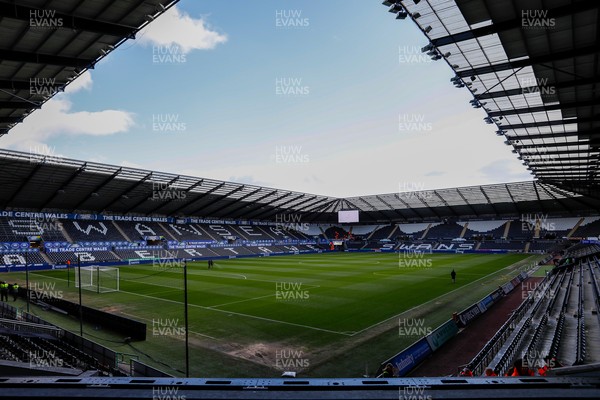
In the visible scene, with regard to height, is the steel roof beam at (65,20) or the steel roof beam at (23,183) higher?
the steel roof beam at (65,20)

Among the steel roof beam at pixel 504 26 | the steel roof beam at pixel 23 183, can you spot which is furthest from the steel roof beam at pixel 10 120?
the steel roof beam at pixel 504 26

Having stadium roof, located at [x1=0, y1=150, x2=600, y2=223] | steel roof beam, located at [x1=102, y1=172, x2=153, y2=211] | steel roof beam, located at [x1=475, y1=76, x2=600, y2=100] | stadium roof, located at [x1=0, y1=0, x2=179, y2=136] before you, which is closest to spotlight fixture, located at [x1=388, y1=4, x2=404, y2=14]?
stadium roof, located at [x1=0, y1=0, x2=179, y2=136]

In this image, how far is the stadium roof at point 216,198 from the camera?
49.4 m

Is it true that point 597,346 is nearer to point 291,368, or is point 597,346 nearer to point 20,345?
point 291,368

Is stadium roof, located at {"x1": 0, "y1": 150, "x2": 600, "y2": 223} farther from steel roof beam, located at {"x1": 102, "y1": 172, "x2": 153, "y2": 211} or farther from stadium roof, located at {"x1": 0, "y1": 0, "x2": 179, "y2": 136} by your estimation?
stadium roof, located at {"x1": 0, "y1": 0, "x2": 179, "y2": 136}

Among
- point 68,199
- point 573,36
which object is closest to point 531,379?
point 573,36

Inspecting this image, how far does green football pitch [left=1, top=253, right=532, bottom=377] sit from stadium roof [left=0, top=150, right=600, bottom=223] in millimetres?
13290

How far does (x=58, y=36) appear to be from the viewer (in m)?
15.9

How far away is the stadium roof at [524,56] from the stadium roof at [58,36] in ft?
35.6

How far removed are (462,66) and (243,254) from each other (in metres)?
61.5

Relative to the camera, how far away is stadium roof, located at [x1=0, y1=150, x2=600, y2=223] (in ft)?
162

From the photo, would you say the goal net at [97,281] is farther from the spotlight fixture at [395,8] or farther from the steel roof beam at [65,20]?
the spotlight fixture at [395,8]

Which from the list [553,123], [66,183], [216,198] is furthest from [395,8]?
[216,198]

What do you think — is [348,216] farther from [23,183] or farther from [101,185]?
[23,183]
